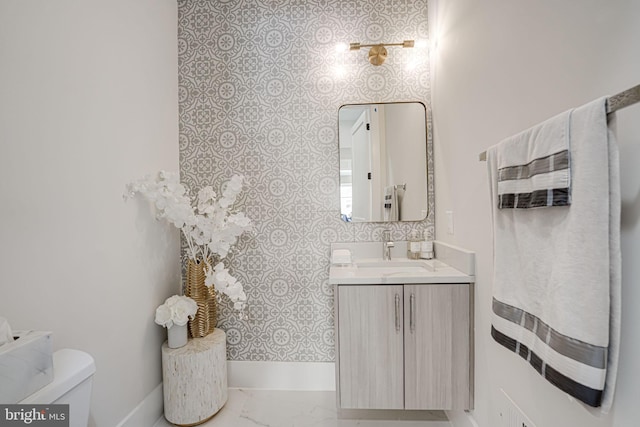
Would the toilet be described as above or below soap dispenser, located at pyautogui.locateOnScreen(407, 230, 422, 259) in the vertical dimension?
below

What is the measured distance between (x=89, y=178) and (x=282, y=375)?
5.46 ft

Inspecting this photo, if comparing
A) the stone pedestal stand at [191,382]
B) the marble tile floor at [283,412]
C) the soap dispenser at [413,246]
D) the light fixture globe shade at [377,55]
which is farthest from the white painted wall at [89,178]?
the soap dispenser at [413,246]

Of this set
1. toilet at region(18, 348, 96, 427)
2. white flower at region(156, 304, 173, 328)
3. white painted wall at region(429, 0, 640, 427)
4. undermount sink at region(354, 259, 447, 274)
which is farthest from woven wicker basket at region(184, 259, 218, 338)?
white painted wall at region(429, 0, 640, 427)

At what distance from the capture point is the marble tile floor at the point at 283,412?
1729 mm

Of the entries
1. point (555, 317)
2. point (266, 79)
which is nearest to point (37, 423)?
point (555, 317)

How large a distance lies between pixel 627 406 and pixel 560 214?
18.1 inches

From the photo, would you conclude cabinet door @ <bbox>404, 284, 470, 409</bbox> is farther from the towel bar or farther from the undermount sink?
the towel bar

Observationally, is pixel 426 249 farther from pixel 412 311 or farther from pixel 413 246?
pixel 412 311

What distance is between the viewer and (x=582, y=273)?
0.70 m

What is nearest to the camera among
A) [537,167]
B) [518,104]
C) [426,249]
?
[537,167]

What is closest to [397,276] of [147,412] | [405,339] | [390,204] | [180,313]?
[405,339]

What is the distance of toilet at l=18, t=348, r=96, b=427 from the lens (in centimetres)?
85

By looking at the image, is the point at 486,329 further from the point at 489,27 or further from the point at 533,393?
the point at 489,27

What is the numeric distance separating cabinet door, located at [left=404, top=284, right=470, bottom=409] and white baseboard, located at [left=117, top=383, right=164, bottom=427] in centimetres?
146
